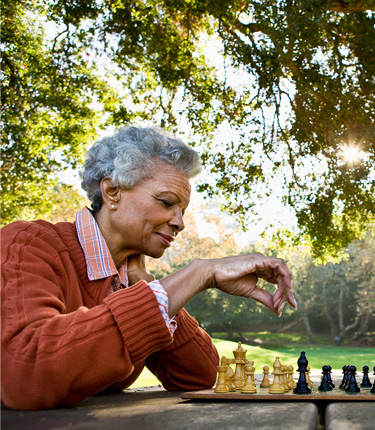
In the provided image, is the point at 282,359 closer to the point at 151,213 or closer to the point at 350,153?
the point at 350,153

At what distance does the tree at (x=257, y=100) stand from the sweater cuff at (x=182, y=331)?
6.49 meters

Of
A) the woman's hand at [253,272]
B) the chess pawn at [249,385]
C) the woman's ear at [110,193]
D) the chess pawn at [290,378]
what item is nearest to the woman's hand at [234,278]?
the woman's hand at [253,272]

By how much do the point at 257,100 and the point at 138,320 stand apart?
799 cm

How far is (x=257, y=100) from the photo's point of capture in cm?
920

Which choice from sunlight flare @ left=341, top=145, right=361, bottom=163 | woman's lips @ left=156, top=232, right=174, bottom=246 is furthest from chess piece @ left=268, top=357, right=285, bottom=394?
sunlight flare @ left=341, top=145, right=361, bottom=163

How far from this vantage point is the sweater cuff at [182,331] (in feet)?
8.59

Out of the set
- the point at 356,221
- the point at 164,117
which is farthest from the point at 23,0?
the point at 356,221

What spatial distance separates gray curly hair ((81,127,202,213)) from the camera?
2492 mm

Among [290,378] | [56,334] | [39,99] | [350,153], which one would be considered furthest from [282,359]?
[56,334]

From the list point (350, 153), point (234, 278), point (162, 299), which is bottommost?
point (162, 299)

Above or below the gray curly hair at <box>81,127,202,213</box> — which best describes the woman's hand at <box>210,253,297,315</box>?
below

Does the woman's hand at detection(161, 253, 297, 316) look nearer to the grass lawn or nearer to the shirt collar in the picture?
the shirt collar

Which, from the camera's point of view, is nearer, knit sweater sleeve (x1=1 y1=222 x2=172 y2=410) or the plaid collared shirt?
knit sweater sleeve (x1=1 y1=222 x2=172 y2=410)

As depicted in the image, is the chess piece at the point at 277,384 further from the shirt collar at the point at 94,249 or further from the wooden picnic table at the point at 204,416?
the shirt collar at the point at 94,249
